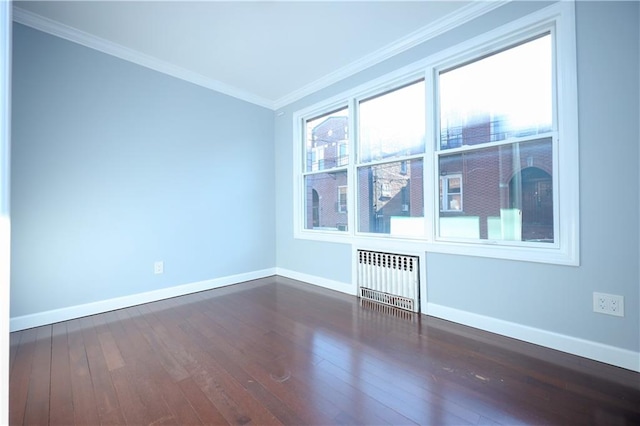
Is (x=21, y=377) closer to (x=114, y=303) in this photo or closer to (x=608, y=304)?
(x=114, y=303)

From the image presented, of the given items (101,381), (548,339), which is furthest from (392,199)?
(101,381)

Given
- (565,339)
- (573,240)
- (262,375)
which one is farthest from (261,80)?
(565,339)

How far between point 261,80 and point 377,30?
156 cm

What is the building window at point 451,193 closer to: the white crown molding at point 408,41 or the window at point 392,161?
the window at point 392,161

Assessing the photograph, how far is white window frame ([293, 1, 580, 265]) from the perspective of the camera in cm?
189

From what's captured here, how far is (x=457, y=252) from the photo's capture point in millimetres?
2445

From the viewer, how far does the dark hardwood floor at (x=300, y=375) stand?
1.39m

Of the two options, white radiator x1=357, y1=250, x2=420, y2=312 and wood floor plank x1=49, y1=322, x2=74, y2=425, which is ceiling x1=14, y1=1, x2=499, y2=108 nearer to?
white radiator x1=357, y1=250, x2=420, y2=312

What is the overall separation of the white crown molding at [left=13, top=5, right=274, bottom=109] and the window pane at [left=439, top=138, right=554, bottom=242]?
2.81 m

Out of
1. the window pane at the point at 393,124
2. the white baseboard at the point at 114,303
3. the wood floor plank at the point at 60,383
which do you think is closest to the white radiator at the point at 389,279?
the window pane at the point at 393,124

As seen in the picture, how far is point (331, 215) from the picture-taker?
3.66 m

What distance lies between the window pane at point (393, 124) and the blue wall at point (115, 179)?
1.68 m

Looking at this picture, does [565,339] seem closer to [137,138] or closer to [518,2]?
[518,2]

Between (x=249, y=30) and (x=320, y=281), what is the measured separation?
2.83 meters
